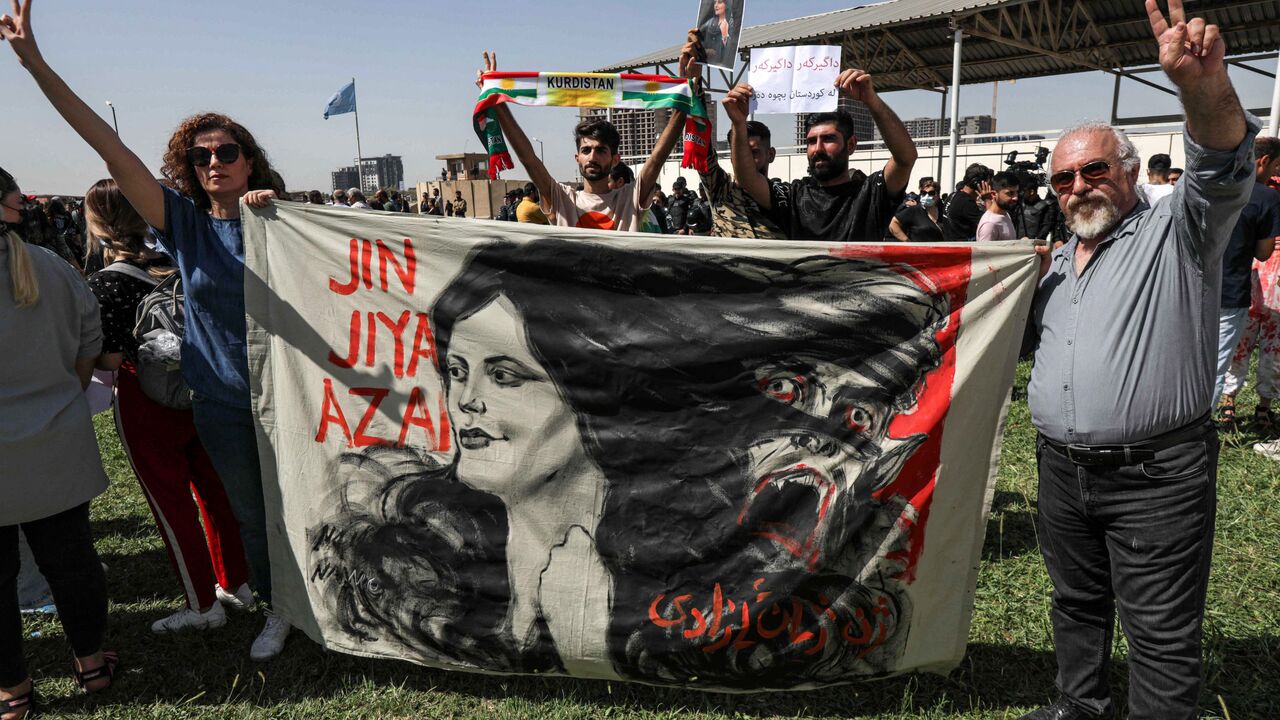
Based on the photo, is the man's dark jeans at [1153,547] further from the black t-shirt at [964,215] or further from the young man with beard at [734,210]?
the black t-shirt at [964,215]

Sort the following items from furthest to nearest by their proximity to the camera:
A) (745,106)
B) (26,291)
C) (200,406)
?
(745,106), (200,406), (26,291)

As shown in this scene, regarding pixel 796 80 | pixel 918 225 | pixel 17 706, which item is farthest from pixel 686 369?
pixel 796 80

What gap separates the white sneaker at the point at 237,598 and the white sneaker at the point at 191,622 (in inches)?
4.7

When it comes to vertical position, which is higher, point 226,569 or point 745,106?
point 745,106

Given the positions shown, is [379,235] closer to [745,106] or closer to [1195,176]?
[745,106]

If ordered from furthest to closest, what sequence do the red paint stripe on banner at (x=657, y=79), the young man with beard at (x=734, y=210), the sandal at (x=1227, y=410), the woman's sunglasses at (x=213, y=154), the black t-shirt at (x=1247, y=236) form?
1. the sandal at (x=1227, y=410)
2. the black t-shirt at (x=1247, y=236)
3. the red paint stripe on banner at (x=657, y=79)
4. the young man with beard at (x=734, y=210)
5. the woman's sunglasses at (x=213, y=154)

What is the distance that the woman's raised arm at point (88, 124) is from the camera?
2.41m

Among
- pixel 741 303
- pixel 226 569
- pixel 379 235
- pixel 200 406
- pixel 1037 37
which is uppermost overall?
pixel 1037 37

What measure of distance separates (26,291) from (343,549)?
1.27m

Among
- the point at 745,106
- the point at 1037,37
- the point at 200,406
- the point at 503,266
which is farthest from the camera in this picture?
the point at 1037,37

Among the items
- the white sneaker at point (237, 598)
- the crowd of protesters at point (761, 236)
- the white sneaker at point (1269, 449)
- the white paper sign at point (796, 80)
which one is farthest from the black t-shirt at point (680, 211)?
the white sneaker at point (237, 598)

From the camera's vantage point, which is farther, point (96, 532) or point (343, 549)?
point (96, 532)

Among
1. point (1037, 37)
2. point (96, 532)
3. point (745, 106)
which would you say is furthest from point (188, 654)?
point (1037, 37)

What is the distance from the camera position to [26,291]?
246cm
